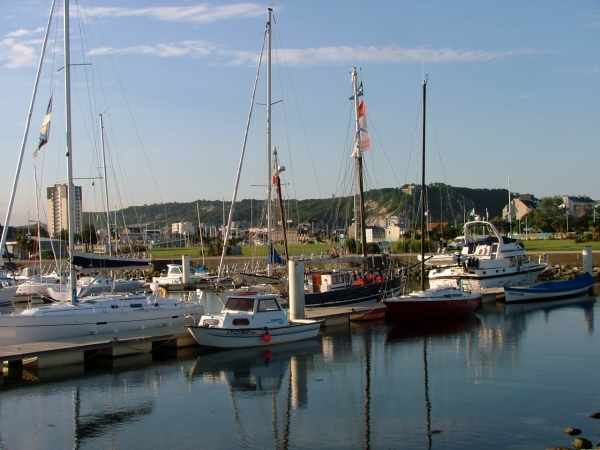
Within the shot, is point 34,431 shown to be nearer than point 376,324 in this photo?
Yes

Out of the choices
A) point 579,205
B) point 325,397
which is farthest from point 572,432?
point 579,205

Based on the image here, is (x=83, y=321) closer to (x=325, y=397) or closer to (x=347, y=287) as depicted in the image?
(x=325, y=397)

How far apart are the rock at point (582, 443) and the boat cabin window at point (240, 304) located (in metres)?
14.6

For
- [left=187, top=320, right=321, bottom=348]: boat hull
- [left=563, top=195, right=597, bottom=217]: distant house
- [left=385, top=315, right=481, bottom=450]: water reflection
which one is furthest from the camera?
[left=563, top=195, right=597, bottom=217]: distant house

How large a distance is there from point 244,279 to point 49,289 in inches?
746

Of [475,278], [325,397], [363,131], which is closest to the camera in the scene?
[325,397]

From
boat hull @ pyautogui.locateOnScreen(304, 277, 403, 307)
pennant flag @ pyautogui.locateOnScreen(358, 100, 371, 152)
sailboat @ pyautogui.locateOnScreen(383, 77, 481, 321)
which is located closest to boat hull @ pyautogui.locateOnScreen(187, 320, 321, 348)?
sailboat @ pyautogui.locateOnScreen(383, 77, 481, 321)

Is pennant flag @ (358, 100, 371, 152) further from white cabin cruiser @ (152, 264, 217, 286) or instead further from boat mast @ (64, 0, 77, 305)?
white cabin cruiser @ (152, 264, 217, 286)

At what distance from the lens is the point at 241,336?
26656mm

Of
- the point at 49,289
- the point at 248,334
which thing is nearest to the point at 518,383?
the point at 248,334

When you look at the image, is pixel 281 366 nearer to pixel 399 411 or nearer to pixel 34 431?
pixel 399 411

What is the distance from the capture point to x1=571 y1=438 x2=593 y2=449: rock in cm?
1496

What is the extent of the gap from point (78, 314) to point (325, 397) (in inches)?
477

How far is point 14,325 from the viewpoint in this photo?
2552cm
